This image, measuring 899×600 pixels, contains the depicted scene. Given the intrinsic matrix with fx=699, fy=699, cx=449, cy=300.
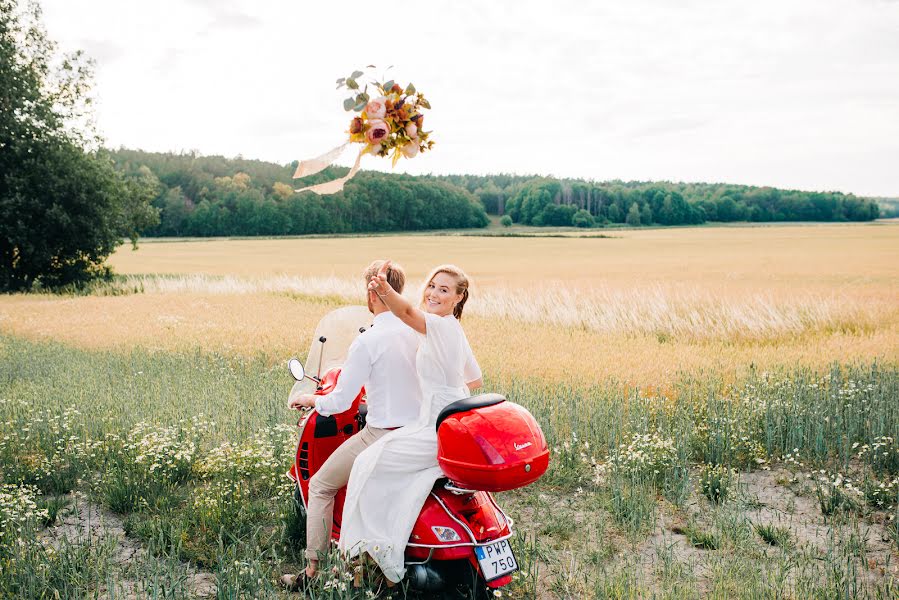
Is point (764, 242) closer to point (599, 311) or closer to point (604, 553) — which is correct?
point (599, 311)

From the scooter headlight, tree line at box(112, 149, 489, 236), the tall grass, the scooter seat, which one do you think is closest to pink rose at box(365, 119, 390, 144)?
the scooter seat

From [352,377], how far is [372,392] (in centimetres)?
18

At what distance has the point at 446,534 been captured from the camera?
3730mm

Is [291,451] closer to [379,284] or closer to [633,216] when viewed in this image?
[379,284]

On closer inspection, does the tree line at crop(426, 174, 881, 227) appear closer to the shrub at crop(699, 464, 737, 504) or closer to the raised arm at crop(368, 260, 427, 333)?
the shrub at crop(699, 464, 737, 504)

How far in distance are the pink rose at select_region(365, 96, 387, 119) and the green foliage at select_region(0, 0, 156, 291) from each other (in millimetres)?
32150

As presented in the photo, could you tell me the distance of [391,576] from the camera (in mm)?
3723

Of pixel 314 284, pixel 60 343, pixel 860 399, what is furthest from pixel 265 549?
pixel 314 284

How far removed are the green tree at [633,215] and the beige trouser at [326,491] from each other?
→ 80.1 m

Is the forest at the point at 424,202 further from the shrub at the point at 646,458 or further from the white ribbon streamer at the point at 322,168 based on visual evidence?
the white ribbon streamer at the point at 322,168

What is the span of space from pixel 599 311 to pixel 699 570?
13.1 metres

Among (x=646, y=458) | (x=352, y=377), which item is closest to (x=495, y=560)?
(x=352, y=377)

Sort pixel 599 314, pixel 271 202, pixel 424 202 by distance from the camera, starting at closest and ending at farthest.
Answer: pixel 599 314
pixel 271 202
pixel 424 202

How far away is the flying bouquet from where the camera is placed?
12.2 ft
